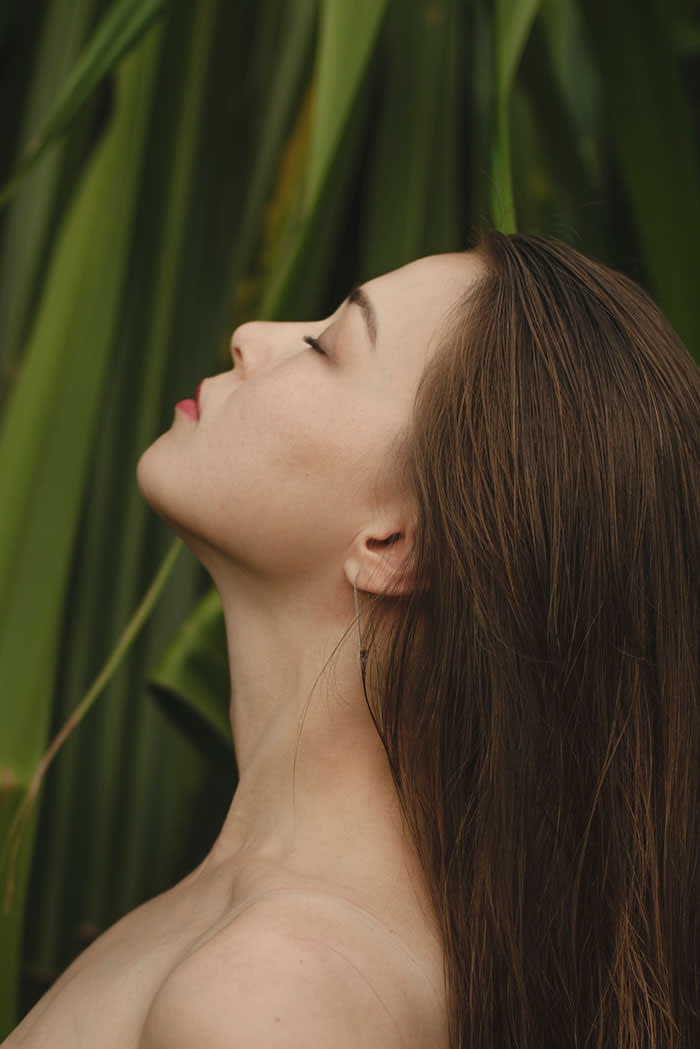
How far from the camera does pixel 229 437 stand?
672 millimetres

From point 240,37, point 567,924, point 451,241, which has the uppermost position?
point 240,37

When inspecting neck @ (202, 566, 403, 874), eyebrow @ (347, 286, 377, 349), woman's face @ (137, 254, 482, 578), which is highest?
eyebrow @ (347, 286, 377, 349)

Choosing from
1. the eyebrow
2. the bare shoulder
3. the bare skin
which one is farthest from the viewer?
the eyebrow

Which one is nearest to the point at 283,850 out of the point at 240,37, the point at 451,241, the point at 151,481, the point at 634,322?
the point at 151,481

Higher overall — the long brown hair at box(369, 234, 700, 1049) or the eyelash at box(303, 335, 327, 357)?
the eyelash at box(303, 335, 327, 357)

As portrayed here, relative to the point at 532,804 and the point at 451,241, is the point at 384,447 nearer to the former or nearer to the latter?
the point at 532,804

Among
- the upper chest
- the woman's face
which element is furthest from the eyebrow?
the upper chest

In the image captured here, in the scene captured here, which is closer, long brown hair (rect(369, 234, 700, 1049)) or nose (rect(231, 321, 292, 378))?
long brown hair (rect(369, 234, 700, 1049))

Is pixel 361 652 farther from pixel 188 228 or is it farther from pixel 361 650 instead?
pixel 188 228

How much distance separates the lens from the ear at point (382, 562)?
2.08 ft

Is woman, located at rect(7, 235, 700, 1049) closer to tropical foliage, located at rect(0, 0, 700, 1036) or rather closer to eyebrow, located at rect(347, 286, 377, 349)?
eyebrow, located at rect(347, 286, 377, 349)

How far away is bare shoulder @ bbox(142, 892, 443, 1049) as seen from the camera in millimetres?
473

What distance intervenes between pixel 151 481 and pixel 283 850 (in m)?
0.25

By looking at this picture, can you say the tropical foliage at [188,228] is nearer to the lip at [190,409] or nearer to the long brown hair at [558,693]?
the lip at [190,409]
